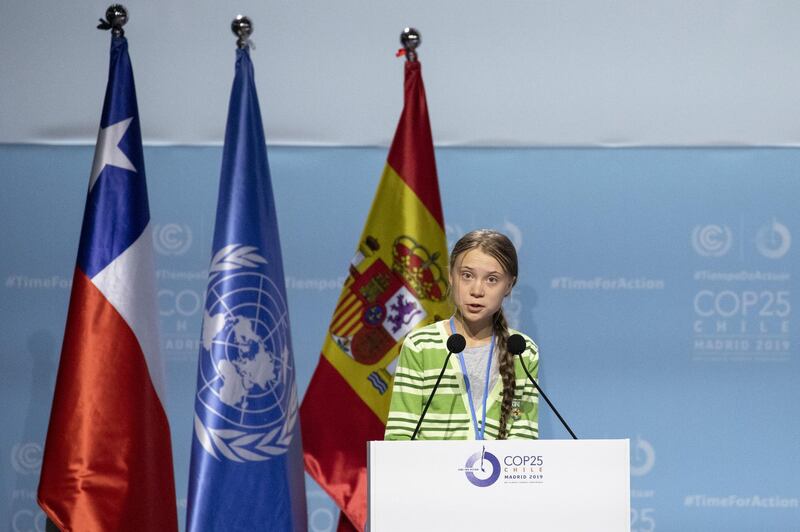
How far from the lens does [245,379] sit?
3.58 metres

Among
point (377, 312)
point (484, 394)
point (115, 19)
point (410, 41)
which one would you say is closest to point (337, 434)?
point (377, 312)

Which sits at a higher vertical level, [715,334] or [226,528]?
[715,334]

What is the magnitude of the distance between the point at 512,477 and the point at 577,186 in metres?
2.53

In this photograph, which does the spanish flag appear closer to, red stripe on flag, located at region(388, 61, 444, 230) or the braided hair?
red stripe on flag, located at region(388, 61, 444, 230)

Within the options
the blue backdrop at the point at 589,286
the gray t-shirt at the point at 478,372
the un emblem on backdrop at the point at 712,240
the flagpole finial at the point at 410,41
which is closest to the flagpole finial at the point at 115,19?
the blue backdrop at the point at 589,286

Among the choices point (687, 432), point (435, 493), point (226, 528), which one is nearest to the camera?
point (435, 493)

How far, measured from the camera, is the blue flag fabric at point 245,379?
3.57m

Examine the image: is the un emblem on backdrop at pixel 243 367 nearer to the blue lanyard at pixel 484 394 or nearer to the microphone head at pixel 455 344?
the blue lanyard at pixel 484 394

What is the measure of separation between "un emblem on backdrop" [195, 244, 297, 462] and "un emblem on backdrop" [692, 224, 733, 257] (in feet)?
6.33

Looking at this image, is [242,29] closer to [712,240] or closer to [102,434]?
[102,434]

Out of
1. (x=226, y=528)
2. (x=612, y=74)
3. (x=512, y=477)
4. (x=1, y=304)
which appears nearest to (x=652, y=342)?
(x=612, y=74)

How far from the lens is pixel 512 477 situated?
85.4 inches

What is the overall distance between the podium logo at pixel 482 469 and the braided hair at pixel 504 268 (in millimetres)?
645

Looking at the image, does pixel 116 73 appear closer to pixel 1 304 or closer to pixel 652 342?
pixel 1 304
